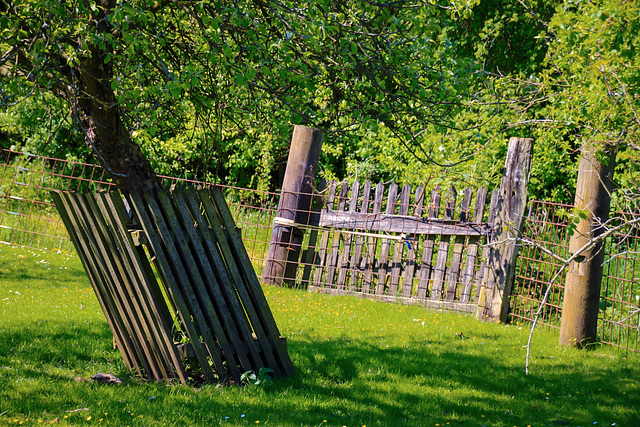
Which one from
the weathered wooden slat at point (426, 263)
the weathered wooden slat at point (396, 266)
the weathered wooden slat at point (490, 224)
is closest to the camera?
the weathered wooden slat at point (490, 224)

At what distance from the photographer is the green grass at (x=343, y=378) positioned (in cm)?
392

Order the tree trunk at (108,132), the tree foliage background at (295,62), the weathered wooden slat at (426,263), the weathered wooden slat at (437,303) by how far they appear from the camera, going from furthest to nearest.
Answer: the weathered wooden slat at (426,263)
the weathered wooden slat at (437,303)
the tree trunk at (108,132)
the tree foliage background at (295,62)

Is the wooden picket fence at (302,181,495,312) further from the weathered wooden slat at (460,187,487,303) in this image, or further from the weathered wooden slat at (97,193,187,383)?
the weathered wooden slat at (97,193,187,383)

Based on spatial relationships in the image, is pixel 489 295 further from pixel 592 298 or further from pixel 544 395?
pixel 544 395

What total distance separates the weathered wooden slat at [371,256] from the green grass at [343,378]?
43.9 inches

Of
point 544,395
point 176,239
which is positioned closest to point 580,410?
point 544,395

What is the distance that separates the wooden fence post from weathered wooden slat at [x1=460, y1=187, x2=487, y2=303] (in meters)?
0.28

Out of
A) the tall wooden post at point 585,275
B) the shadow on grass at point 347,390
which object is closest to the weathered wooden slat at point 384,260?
the shadow on grass at point 347,390

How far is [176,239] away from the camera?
14.1 feet

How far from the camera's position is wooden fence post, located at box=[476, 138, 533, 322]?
7480mm

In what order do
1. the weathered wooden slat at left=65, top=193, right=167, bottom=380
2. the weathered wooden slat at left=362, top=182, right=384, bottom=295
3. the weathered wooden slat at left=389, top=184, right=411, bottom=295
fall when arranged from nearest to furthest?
the weathered wooden slat at left=65, top=193, right=167, bottom=380 → the weathered wooden slat at left=389, top=184, right=411, bottom=295 → the weathered wooden slat at left=362, top=182, right=384, bottom=295

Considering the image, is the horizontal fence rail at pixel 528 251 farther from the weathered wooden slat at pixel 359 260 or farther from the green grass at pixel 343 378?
the green grass at pixel 343 378

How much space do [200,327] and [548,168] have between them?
10.6 meters

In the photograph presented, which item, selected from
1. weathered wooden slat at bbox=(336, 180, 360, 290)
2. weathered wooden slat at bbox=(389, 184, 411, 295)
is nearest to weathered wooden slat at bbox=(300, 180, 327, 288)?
weathered wooden slat at bbox=(336, 180, 360, 290)
